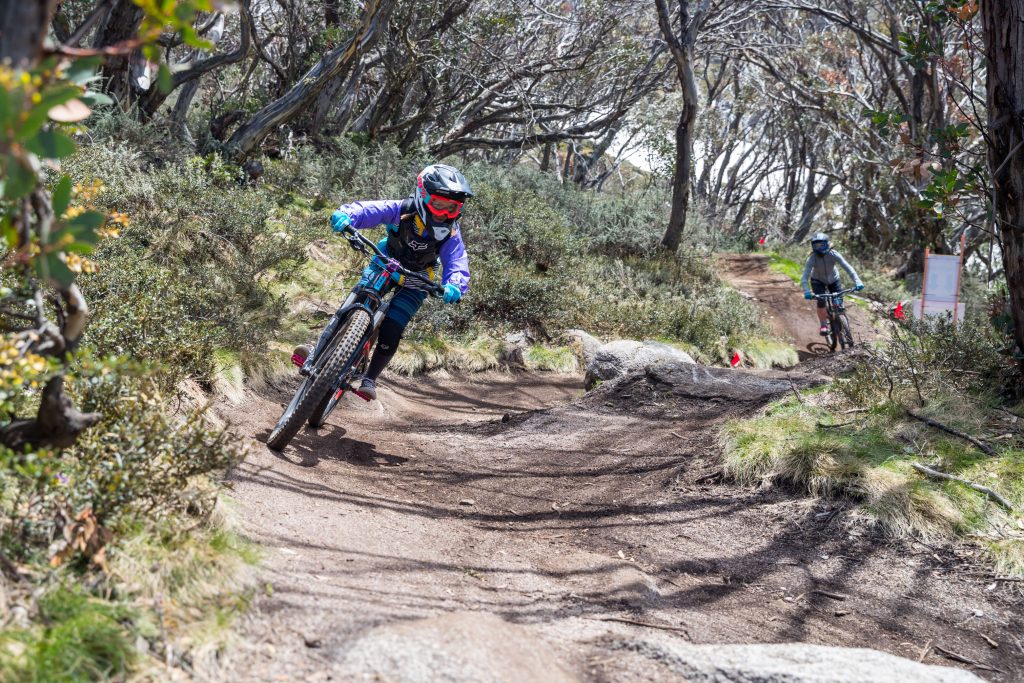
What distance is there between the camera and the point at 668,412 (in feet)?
28.7

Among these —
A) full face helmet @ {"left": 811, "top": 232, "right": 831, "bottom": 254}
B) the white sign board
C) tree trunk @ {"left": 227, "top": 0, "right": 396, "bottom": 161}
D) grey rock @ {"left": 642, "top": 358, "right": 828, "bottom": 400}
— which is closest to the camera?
grey rock @ {"left": 642, "top": 358, "right": 828, "bottom": 400}

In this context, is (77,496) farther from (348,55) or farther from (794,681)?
(348,55)

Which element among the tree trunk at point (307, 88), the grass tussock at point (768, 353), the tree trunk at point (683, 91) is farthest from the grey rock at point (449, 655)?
the tree trunk at point (683, 91)

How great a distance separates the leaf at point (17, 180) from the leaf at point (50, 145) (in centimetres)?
4

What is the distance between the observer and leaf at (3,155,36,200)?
1.79 m

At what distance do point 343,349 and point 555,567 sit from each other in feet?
7.87

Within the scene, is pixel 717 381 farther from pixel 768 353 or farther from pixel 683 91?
pixel 683 91

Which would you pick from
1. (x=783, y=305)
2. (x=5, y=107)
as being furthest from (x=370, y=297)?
(x=783, y=305)

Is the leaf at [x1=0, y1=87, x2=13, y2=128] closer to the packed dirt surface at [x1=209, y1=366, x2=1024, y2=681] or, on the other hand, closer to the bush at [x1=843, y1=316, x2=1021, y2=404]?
the packed dirt surface at [x1=209, y1=366, x2=1024, y2=681]

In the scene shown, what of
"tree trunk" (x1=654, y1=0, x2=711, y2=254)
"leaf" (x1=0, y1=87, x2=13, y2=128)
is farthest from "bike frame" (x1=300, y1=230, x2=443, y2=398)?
"tree trunk" (x1=654, y1=0, x2=711, y2=254)

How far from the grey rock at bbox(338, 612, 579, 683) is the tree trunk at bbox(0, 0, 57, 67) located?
78.5 inches

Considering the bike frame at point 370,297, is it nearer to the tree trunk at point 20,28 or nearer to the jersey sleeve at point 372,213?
the jersey sleeve at point 372,213

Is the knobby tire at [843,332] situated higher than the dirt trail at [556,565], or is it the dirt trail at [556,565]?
the knobby tire at [843,332]

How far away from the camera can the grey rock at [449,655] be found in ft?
8.92
